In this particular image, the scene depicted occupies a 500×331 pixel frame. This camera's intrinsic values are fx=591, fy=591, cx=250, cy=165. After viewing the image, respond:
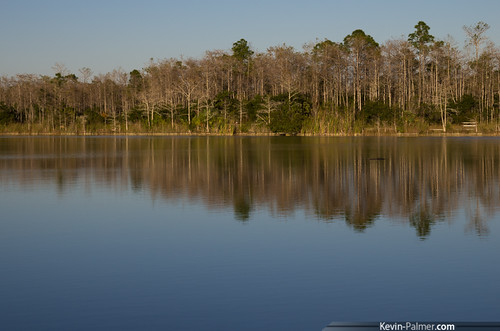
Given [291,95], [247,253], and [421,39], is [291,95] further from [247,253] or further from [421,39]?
[247,253]

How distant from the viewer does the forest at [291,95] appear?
86500 millimetres

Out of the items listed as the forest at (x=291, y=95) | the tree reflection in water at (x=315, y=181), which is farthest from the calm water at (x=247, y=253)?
the forest at (x=291, y=95)

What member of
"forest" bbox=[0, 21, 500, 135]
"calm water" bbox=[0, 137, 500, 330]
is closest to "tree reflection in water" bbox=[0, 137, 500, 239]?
"calm water" bbox=[0, 137, 500, 330]

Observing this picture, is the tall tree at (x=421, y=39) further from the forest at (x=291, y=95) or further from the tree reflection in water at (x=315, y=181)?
the tree reflection in water at (x=315, y=181)

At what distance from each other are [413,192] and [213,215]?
8776 millimetres

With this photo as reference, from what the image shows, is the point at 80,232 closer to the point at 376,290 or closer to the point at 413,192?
the point at 376,290

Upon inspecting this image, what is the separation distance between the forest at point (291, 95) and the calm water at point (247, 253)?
6103 centimetres

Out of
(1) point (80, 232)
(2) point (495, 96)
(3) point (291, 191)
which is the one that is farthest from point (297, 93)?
(1) point (80, 232)

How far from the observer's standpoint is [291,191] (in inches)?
918

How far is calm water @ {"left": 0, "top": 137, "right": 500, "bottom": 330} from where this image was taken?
9.04 meters

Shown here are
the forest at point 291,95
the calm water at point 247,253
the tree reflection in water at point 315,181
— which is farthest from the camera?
the forest at point 291,95

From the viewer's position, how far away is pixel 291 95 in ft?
304

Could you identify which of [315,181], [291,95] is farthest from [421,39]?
[315,181]

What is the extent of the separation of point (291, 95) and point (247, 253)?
8108 cm
